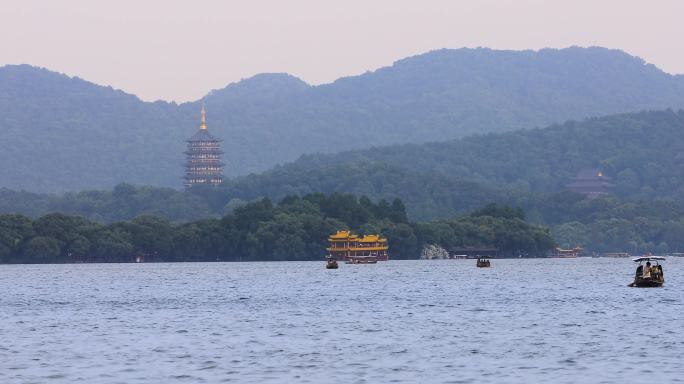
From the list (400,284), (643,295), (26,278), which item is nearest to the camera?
(643,295)

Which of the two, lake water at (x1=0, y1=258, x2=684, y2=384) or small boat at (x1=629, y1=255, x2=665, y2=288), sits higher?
small boat at (x1=629, y1=255, x2=665, y2=288)

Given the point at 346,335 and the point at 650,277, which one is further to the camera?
the point at 650,277

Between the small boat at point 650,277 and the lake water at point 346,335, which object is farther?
the small boat at point 650,277

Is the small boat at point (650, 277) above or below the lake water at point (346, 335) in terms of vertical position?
above

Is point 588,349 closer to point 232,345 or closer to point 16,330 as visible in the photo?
point 232,345

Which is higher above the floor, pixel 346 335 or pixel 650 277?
A: pixel 650 277

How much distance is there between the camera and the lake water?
210ft

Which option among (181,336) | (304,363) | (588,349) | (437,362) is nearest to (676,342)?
(588,349)

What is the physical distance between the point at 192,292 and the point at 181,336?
200 feet

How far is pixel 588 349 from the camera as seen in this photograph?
72.9 m

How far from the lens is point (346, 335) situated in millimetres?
83250

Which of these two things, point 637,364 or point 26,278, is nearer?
point 637,364

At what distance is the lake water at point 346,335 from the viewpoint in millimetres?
64062

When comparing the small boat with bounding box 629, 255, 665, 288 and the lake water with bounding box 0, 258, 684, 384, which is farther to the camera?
the small boat with bounding box 629, 255, 665, 288
